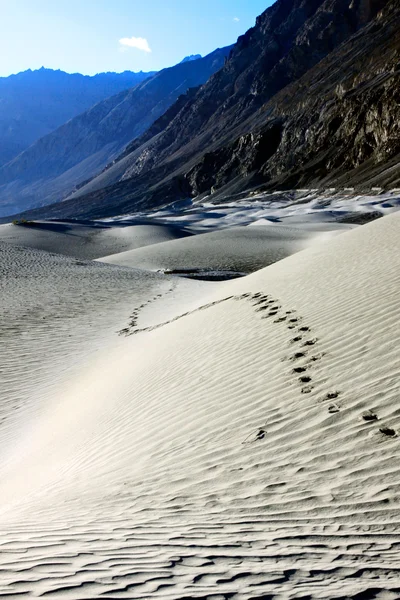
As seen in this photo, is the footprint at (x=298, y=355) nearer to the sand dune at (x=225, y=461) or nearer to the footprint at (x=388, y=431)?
the sand dune at (x=225, y=461)

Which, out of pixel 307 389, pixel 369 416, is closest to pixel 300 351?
pixel 307 389

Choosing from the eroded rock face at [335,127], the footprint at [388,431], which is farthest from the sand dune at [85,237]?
the footprint at [388,431]

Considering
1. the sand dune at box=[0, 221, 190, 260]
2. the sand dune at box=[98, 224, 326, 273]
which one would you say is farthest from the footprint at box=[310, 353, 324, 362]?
the sand dune at box=[0, 221, 190, 260]

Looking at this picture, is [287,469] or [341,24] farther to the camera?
[341,24]

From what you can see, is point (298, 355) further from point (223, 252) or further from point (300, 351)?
point (223, 252)

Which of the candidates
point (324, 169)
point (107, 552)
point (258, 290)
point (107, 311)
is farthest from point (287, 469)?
point (324, 169)

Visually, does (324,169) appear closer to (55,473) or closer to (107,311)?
(107,311)
